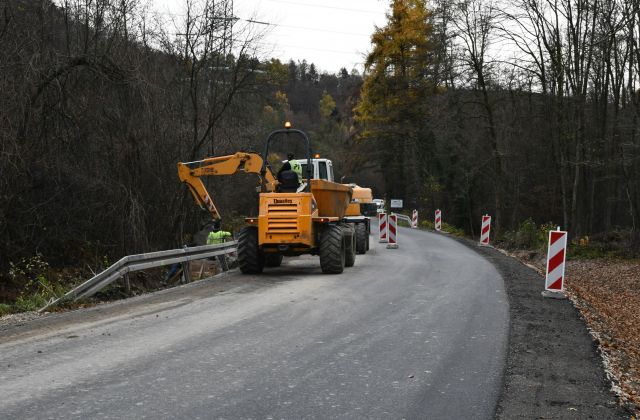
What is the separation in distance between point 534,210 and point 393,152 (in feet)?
41.4

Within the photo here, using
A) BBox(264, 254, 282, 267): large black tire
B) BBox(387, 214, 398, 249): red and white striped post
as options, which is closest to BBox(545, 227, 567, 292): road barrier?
BBox(264, 254, 282, 267): large black tire

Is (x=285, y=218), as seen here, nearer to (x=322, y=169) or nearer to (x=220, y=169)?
(x=220, y=169)

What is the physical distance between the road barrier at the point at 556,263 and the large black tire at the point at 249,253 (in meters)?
6.26

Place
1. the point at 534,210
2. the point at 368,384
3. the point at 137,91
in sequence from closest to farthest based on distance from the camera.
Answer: the point at 368,384, the point at 137,91, the point at 534,210

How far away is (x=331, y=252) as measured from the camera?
14.3 m

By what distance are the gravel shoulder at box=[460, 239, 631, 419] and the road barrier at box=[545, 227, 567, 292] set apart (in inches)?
48.0

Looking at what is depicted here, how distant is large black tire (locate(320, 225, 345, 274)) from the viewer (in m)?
14.3

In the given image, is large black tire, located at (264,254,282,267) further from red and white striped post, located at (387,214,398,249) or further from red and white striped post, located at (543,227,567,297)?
red and white striped post, located at (387,214,398,249)

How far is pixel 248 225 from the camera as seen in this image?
14.8 metres

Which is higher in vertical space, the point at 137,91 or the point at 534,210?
the point at 137,91

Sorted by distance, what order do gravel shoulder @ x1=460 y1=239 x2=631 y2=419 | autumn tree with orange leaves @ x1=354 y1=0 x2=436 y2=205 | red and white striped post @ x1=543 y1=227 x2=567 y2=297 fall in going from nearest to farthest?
gravel shoulder @ x1=460 y1=239 x2=631 y2=419
red and white striped post @ x1=543 y1=227 x2=567 y2=297
autumn tree with orange leaves @ x1=354 y1=0 x2=436 y2=205

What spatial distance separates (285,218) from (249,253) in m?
1.26

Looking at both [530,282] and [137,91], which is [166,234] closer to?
[137,91]

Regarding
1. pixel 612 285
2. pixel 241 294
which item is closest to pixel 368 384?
pixel 241 294
